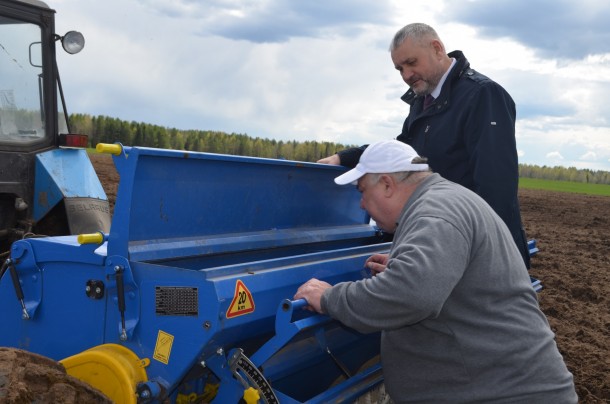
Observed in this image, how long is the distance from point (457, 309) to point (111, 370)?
52.5 inches

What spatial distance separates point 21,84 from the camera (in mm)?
4719

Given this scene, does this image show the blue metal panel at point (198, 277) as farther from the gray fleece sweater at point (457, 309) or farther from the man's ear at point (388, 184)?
the man's ear at point (388, 184)

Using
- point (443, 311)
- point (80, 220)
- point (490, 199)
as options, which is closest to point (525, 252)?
point (490, 199)

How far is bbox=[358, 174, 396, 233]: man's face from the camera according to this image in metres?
2.77

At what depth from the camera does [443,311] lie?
97.5 inches

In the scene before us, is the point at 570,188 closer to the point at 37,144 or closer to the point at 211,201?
the point at 37,144

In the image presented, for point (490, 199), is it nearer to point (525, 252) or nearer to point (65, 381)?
point (525, 252)

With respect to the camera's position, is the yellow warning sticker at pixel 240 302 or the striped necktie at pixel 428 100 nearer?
the yellow warning sticker at pixel 240 302

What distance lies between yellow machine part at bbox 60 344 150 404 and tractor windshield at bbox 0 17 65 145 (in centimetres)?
241

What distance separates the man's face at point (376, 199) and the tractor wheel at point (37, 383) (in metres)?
1.27

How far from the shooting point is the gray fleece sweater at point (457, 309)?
2.31 m

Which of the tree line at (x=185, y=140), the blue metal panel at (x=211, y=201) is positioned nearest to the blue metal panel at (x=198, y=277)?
the blue metal panel at (x=211, y=201)

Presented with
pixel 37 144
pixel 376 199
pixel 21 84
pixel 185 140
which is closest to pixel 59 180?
pixel 37 144

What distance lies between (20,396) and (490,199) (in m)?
2.35
